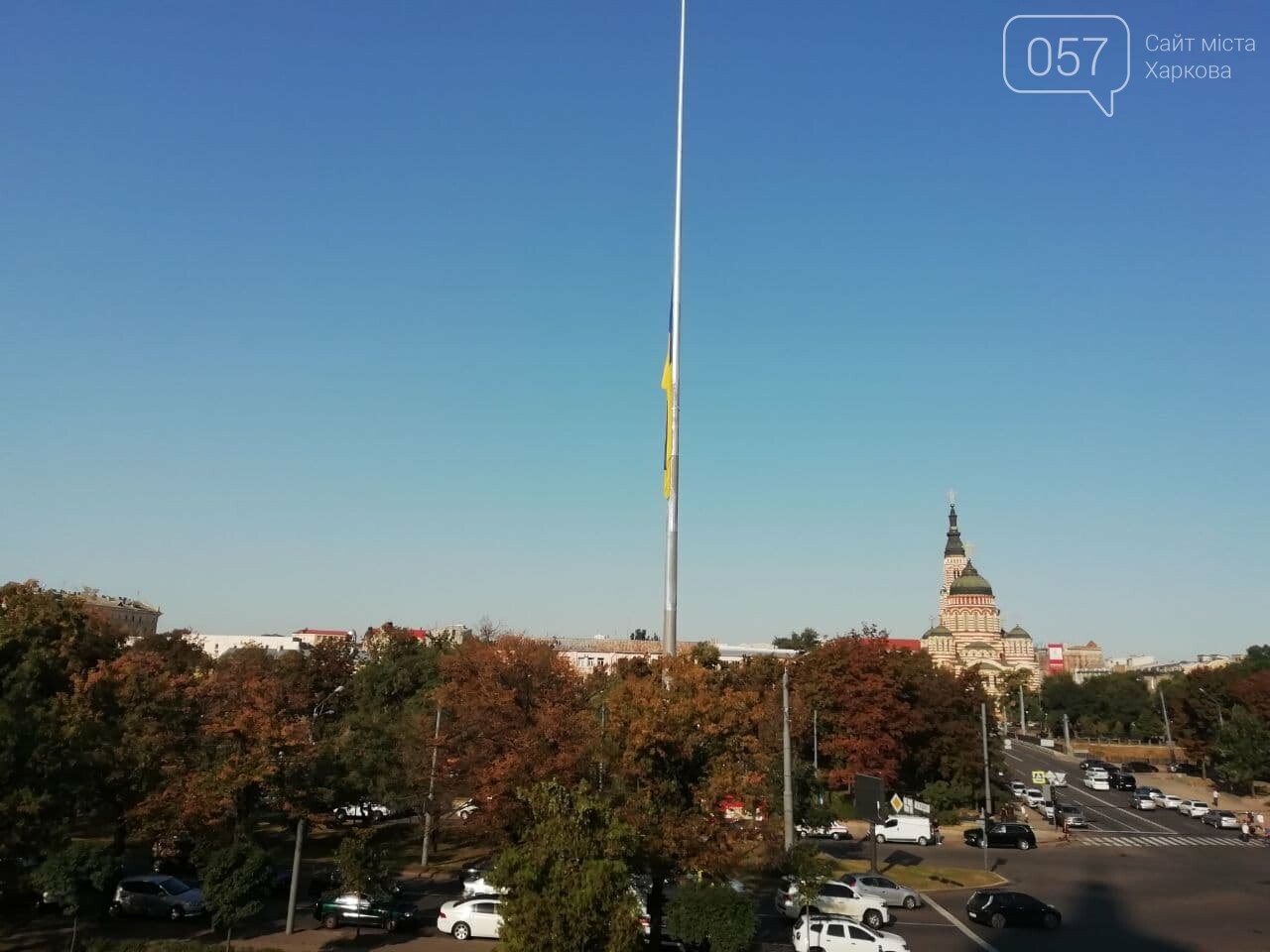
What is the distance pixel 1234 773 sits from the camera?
67.2m

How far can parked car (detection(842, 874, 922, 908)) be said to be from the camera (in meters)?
30.6

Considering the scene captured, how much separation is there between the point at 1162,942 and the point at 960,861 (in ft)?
52.3

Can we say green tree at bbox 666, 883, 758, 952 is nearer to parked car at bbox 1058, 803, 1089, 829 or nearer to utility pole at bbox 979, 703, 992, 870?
utility pole at bbox 979, 703, 992, 870

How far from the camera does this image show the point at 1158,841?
5038 centimetres

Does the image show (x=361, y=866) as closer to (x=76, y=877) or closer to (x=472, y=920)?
(x=472, y=920)

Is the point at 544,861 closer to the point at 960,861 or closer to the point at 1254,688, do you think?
the point at 960,861

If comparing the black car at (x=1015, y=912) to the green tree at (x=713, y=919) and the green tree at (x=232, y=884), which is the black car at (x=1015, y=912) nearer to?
the green tree at (x=713, y=919)

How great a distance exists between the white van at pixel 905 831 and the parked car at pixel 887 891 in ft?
55.2

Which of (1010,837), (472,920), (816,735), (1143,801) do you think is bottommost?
(472,920)

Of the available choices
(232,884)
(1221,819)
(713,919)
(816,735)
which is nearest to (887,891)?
(713,919)

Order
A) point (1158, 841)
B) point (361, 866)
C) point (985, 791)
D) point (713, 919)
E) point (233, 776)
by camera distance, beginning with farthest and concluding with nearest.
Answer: point (1158, 841) → point (985, 791) → point (233, 776) → point (361, 866) → point (713, 919)

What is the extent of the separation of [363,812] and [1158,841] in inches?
1693

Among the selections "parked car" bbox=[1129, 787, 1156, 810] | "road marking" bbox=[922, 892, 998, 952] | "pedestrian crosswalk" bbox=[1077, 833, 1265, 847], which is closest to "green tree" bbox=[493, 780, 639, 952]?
"road marking" bbox=[922, 892, 998, 952]

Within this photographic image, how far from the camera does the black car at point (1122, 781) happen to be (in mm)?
75562
